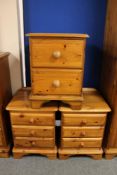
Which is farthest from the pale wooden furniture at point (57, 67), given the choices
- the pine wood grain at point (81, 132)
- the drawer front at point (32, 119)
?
the pine wood grain at point (81, 132)

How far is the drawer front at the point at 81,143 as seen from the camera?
1.50 m

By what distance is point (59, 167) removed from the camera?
58.5 inches

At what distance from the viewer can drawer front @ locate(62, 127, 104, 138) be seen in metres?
1.45

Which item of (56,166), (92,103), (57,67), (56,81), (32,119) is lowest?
(56,166)

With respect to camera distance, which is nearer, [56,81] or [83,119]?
[56,81]

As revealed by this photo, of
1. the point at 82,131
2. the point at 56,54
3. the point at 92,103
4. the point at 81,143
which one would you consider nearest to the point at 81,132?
the point at 82,131

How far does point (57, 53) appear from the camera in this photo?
1167 millimetres

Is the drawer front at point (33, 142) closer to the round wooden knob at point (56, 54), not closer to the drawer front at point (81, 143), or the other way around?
the drawer front at point (81, 143)

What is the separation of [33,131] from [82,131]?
0.43 m

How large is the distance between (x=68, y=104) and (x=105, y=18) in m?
0.87

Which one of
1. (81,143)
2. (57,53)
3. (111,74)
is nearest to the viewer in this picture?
(57,53)

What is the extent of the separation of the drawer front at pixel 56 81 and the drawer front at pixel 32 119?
8.7 inches

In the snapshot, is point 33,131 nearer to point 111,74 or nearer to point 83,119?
point 83,119

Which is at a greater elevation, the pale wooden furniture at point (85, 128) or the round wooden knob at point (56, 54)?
the round wooden knob at point (56, 54)
